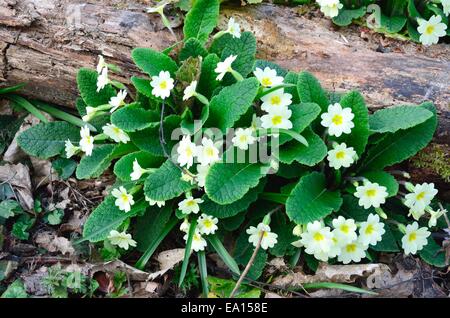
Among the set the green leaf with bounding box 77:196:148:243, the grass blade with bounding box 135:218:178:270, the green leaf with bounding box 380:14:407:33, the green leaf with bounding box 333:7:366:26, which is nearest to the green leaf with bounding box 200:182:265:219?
the grass blade with bounding box 135:218:178:270

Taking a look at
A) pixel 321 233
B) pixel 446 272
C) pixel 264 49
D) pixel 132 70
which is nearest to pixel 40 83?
pixel 132 70

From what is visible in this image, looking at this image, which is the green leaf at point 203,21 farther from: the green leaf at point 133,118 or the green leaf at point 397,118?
the green leaf at point 397,118

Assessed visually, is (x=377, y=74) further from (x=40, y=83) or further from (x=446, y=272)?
(x=40, y=83)

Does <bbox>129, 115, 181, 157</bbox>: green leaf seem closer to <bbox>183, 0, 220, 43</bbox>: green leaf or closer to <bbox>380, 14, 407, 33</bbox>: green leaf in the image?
<bbox>183, 0, 220, 43</bbox>: green leaf

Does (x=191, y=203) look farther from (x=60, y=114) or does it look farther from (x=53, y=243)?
(x=60, y=114)

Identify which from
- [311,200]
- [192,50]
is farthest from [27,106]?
[311,200]

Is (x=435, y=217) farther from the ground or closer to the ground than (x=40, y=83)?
closer to the ground
